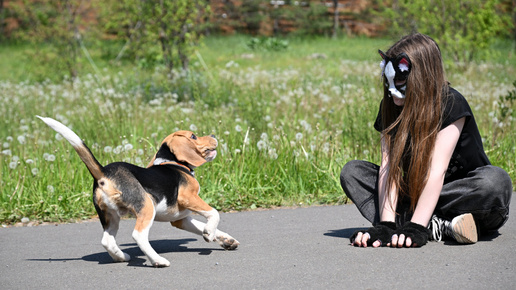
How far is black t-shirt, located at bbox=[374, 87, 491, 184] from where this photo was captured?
380 centimetres

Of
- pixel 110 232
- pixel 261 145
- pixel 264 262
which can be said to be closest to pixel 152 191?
pixel 110 232

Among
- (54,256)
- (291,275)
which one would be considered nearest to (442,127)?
(291,275)

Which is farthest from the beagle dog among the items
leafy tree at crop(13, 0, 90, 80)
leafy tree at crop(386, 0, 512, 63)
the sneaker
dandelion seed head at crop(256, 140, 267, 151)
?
leafy tree at crop(386, 0, 512, 63)

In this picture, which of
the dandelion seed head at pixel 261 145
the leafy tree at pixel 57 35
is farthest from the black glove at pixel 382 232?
the leafy tree at pixel 57 35

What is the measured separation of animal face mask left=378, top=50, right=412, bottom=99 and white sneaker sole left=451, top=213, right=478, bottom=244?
2.79 feet

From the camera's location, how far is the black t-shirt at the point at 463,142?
150 inches

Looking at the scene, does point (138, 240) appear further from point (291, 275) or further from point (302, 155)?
point (302, 155)

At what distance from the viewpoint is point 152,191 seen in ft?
11.5

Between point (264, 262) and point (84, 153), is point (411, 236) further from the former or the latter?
point (84, 153)

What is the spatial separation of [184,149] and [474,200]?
186 cm

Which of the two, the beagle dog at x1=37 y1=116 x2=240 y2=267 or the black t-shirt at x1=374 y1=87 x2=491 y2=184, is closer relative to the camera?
the beagle dog at x1=37 y1=116 x2=240 y2=267

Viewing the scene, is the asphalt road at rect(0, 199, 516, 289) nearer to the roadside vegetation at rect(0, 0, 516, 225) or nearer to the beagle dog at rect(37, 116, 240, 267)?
the beagle dog at rect(37, 116, 240, 267)

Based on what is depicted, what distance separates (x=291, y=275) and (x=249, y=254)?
1.81 feet

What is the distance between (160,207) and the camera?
356 centimetres
